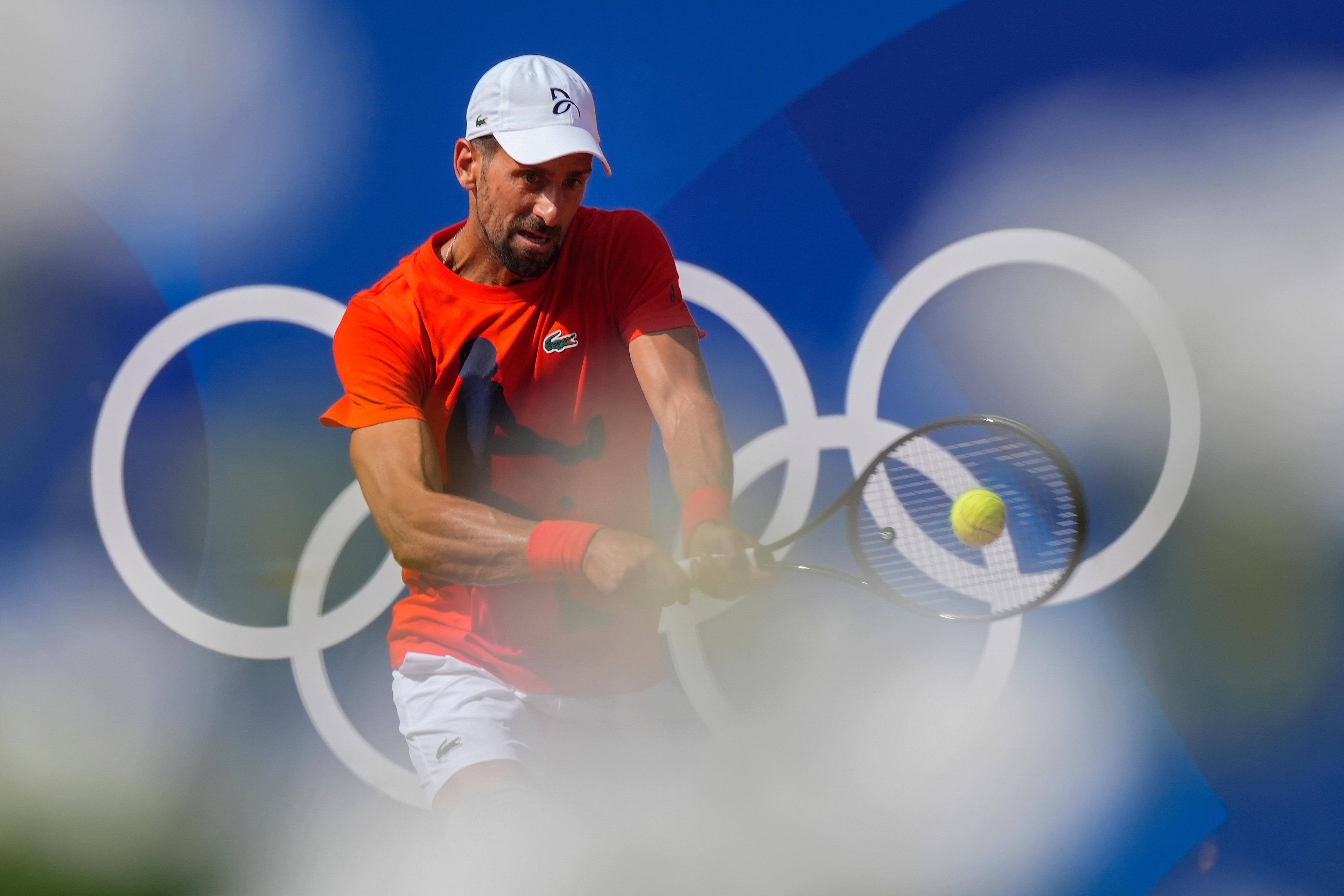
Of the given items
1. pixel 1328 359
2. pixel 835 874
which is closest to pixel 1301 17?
pixel 1328 359

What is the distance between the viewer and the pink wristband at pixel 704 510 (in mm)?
2016

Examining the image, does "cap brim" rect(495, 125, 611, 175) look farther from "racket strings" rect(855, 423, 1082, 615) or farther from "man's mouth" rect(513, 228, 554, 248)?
"racket strings" rect(855, 423, 1082, 615)

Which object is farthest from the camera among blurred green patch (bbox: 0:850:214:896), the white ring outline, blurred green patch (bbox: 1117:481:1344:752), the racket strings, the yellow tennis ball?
blurred green patch (bbox: 0:850:214:896)

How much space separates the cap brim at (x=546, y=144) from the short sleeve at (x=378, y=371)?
0.44 metres

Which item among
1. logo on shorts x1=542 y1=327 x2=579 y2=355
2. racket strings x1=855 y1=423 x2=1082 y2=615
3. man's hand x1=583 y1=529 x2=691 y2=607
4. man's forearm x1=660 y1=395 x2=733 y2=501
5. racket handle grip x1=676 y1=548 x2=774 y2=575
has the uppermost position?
logo on shorts x1=542 y1=327 x2=579 y2=355

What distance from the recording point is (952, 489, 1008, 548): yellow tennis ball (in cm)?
219

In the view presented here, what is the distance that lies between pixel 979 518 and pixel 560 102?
3.99 feet

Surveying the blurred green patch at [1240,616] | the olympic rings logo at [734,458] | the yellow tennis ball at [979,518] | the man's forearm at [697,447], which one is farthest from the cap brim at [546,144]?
the blurred green patch at [1240,616]

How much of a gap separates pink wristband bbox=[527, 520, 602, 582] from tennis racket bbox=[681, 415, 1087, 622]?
554 millimetres

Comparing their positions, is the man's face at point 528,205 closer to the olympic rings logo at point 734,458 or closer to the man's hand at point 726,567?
the olympic rings logo at point 734,458

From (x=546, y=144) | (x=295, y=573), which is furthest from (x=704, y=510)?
(x=295, y=573)

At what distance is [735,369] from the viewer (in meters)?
2.77

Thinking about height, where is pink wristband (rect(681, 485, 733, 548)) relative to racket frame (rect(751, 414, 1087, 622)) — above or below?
above

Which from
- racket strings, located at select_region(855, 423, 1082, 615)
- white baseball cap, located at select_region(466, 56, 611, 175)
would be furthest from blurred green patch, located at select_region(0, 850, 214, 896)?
white baseball cap, located at select_region(466, 56, 611, 175)
